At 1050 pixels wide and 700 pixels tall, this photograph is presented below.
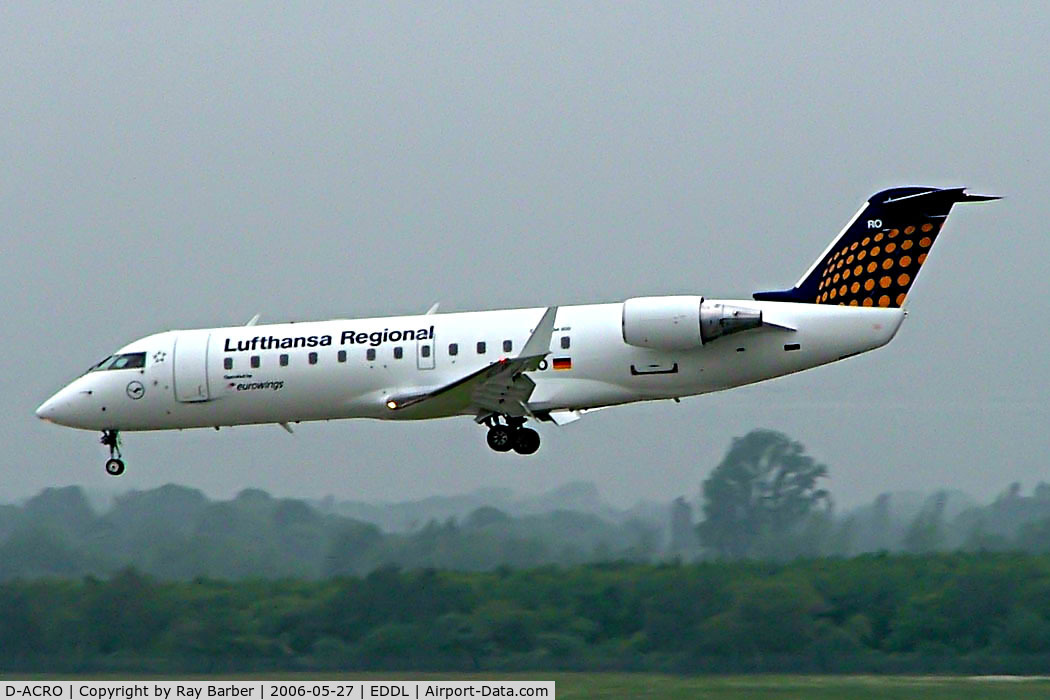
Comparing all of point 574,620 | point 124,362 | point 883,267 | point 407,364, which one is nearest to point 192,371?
point 124,362

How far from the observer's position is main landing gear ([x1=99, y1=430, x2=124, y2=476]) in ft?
145

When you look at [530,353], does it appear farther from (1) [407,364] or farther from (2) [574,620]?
(2) [574,620]

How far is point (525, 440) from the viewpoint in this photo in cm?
4191

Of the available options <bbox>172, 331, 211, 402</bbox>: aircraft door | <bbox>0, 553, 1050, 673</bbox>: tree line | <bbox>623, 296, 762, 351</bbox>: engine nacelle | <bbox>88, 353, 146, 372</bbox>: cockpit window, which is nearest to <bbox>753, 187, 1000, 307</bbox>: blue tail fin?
<bbox>623, 296, 762, 351</bbox>: engine nacelle

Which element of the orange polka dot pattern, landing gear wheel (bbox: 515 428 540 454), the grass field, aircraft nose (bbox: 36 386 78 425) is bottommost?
the grass field

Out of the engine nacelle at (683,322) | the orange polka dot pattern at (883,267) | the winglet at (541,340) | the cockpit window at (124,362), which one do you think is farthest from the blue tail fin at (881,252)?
the cockpit window at (124,362)

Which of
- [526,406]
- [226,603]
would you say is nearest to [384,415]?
[526,406]

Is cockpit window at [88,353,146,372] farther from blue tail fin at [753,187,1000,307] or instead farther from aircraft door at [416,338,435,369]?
blue tail fin at [753,187,1000,307]

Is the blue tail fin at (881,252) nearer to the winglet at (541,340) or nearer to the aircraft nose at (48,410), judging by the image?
the winglet at (541,340)

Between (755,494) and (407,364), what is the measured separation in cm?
1138

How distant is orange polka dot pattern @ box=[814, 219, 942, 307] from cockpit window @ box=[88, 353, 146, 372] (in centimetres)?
1471

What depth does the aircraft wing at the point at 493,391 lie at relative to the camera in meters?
39.2

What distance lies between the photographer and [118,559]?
4553 centimetres

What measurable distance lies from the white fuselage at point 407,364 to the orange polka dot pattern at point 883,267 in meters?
0.41
